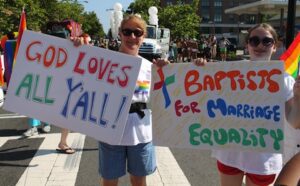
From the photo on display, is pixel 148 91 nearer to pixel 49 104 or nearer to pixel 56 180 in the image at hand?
pixel 49 104

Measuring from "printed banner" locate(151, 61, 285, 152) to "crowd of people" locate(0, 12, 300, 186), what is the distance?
0.07 metres

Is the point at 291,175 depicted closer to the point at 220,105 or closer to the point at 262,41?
the point at 262,41

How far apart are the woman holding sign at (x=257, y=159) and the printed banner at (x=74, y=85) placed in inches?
33.9

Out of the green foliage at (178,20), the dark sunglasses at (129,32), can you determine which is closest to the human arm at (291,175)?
the dark sunglasses at (129,32)

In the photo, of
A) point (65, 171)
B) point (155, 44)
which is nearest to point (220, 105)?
point (65, 171)

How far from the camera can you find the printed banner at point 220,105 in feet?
10.4

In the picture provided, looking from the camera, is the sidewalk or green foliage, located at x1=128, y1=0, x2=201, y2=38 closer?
the sidewalk

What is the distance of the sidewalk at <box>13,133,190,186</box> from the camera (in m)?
5.25

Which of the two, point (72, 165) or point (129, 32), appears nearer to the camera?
point (129, 32)

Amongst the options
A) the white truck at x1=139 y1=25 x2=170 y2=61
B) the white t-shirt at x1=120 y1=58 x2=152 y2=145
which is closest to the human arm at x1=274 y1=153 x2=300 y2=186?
the white t-shirt at x1=120 y1=58 x2=152 y2=145

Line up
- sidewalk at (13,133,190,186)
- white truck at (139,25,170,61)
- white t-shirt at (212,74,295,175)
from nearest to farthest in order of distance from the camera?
white t-shirt at (212,74,295,175)
sidewalk at (13,133,190,186)
white truck at (139,25,170,61)

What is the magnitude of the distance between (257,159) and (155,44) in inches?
982

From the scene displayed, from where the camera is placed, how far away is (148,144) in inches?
137

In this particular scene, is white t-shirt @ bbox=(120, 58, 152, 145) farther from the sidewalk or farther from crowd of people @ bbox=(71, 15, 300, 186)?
the sidewalk
